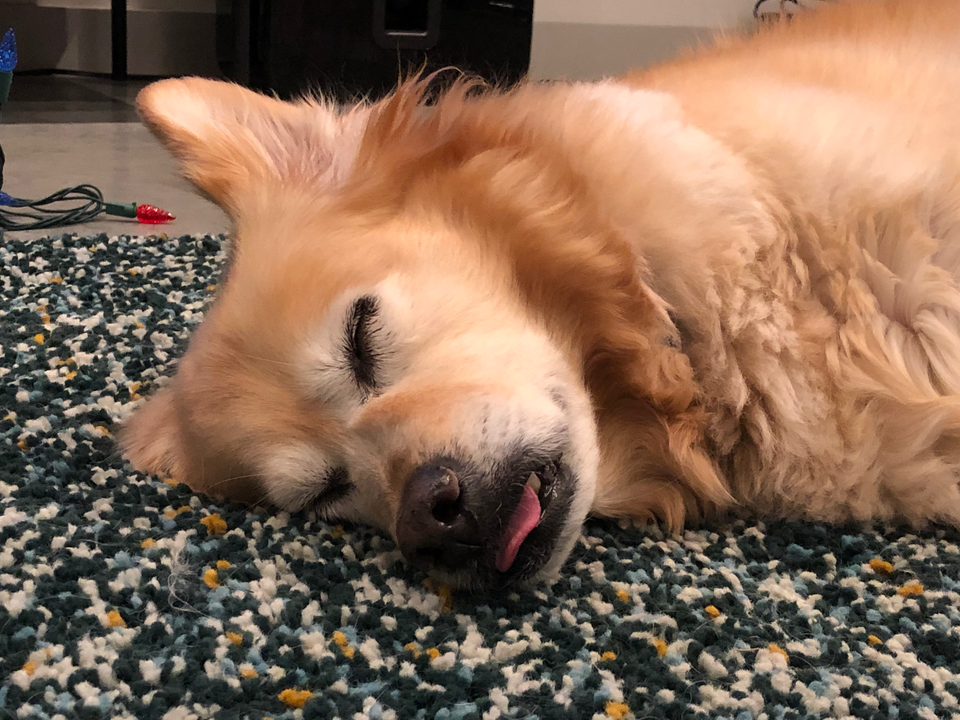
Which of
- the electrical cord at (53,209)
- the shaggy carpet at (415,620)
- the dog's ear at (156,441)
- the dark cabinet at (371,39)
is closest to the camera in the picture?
the shaggy carpet at (415,620)

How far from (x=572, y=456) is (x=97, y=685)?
25.3 inches

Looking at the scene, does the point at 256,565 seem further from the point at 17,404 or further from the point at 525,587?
the point at 17,404

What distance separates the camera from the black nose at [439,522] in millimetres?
1091

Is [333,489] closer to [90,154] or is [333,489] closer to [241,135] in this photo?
[241,135]

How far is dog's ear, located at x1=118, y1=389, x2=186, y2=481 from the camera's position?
4.81ft

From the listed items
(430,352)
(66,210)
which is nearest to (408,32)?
(66,210)

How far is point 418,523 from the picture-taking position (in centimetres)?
110

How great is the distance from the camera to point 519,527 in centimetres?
115

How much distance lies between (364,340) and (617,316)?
0.38 meters

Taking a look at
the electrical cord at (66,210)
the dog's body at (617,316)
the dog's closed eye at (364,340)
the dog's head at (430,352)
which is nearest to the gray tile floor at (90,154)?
the electrical cord at (66,210)

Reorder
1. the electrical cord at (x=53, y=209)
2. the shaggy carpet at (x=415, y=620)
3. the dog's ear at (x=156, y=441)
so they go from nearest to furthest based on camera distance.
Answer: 1. the shaggy carpet at (x=415, y=620)
2. the dog's ear at (x=156, y=441)
3. the electrical cord at (x=53, y=209)

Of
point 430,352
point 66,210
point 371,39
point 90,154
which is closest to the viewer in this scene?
point 430,352

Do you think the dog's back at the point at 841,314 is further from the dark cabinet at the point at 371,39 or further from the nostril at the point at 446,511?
the dark cabinet at the point at 371,39

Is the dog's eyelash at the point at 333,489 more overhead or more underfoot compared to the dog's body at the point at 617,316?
more underfoot
